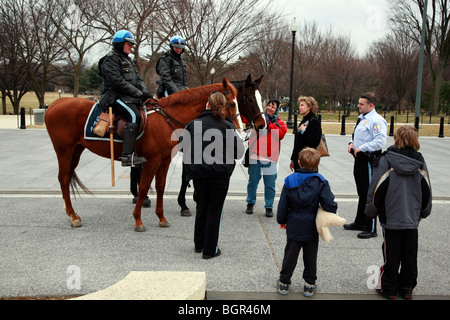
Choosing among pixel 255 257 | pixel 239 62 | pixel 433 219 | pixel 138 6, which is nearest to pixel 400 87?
pixel 239 62

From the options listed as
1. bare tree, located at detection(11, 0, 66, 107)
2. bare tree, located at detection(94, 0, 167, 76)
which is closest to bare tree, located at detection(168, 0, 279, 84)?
bare tree, located at detection(94, 0, 167, 76)

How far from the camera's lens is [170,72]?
697 cm

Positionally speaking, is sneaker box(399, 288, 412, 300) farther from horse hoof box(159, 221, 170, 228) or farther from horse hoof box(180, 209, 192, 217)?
horse hoof box(180, 209, 192, 217)

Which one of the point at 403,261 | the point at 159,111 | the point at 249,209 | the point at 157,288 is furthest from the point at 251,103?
the point at 157,288

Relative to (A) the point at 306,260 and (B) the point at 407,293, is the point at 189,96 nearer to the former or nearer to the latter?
(A) the point at 306,260

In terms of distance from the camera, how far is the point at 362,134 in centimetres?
585

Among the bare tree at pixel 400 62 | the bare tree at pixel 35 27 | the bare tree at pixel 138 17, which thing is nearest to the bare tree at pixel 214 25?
the bare tree at pixel 138 17

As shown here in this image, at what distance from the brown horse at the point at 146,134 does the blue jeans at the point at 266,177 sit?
1.42 m

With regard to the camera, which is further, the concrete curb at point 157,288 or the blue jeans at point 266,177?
the blue jeans at point 266,177

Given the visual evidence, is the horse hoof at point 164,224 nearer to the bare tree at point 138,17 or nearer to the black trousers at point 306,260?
the black trousers at point 306,260

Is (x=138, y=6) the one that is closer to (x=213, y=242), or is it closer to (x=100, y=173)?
(x=100, y=173)

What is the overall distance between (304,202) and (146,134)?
298cm

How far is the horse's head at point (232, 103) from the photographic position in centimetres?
545
